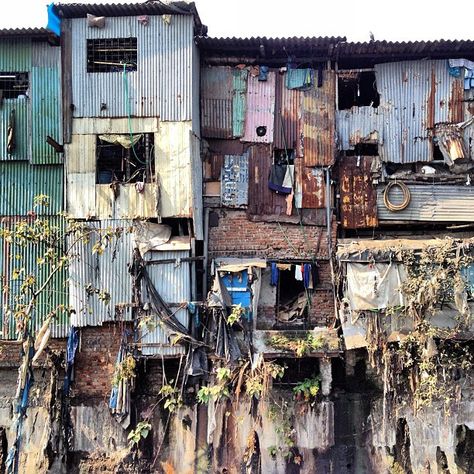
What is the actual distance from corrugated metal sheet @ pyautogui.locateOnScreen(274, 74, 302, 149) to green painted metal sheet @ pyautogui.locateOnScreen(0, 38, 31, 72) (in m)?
5.92

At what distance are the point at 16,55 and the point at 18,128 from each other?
1.71m

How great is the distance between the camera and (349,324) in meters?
12.1

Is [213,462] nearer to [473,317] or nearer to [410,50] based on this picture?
[473,317]

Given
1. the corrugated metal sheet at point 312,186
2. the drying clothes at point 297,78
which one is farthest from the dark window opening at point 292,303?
the drying clothes at point 297,78

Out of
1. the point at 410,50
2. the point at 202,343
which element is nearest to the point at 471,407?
the point at 202,343

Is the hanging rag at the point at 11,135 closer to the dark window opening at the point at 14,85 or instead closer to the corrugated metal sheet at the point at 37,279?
the dark window opening at the point at 14,85

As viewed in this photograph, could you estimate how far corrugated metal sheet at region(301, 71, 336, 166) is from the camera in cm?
1302

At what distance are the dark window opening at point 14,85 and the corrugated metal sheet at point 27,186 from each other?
1628 mm

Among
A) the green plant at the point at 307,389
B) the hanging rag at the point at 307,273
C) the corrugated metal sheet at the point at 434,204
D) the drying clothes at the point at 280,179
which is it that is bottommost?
the green plant at the point at 307,389

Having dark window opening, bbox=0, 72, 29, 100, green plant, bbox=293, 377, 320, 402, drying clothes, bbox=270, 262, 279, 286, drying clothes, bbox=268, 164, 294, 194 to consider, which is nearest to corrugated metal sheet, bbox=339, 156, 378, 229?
drying clothes, bbox=268, 164, 294, 194

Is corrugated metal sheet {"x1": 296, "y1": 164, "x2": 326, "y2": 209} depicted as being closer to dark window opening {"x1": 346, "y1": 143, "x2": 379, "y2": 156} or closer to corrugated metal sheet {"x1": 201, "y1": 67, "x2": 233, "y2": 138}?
dark window opening {"x1": 346, "y1": 143, "x2": 379, "y2": 156}

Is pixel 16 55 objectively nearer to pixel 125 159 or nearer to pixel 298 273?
pixel 125 159

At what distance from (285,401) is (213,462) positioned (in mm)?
2106

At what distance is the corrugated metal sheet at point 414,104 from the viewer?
1305cm
